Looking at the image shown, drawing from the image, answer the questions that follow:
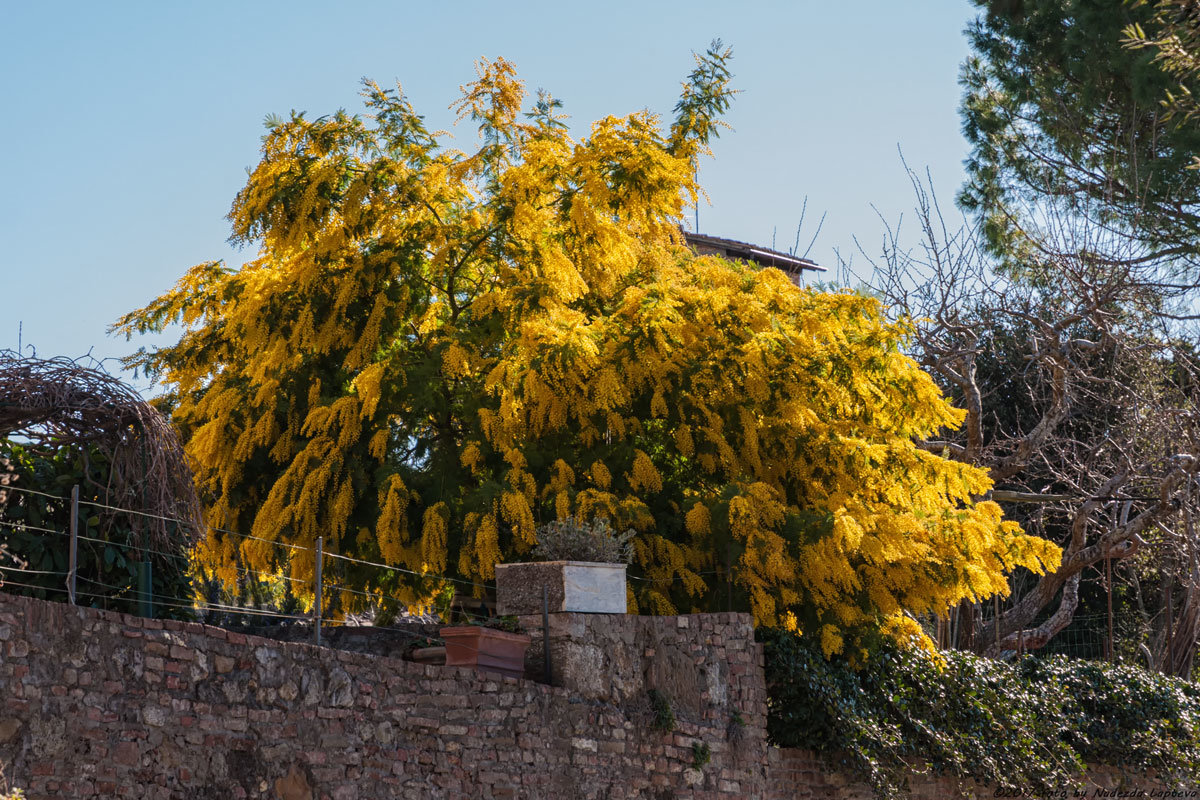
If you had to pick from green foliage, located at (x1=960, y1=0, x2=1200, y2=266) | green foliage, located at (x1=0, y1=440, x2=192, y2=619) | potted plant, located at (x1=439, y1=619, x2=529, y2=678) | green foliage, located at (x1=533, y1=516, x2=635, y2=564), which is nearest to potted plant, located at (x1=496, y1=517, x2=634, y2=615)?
green foliage, located at (x1=533, y1=516, x2=635, y2=564)

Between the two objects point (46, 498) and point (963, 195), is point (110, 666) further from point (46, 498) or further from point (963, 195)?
point (963, 195)

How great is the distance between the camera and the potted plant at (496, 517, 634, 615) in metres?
10.1

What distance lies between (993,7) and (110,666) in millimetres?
14498

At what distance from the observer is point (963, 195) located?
18.8 meters

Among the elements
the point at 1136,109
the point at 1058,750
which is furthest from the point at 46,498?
the point at 1136,109

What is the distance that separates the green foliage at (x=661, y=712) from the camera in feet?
34.4

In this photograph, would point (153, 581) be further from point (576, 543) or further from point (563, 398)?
point (563, 398)

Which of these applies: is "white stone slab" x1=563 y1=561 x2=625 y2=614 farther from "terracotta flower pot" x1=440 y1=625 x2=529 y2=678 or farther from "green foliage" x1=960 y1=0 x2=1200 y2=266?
"green foliage" x1=960 y1=0 x2=1200 y2=266

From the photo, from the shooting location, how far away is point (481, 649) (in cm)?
955

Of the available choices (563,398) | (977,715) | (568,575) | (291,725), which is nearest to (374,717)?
(291,725)

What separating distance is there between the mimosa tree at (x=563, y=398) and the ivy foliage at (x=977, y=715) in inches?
Result: 19.8

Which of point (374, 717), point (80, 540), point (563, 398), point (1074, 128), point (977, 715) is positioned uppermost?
point (1074, 128)

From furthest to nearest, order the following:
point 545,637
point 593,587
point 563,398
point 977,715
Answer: point 977,715, point 563,398, point 593,587, point 545,637

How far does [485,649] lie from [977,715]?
6374 mm
